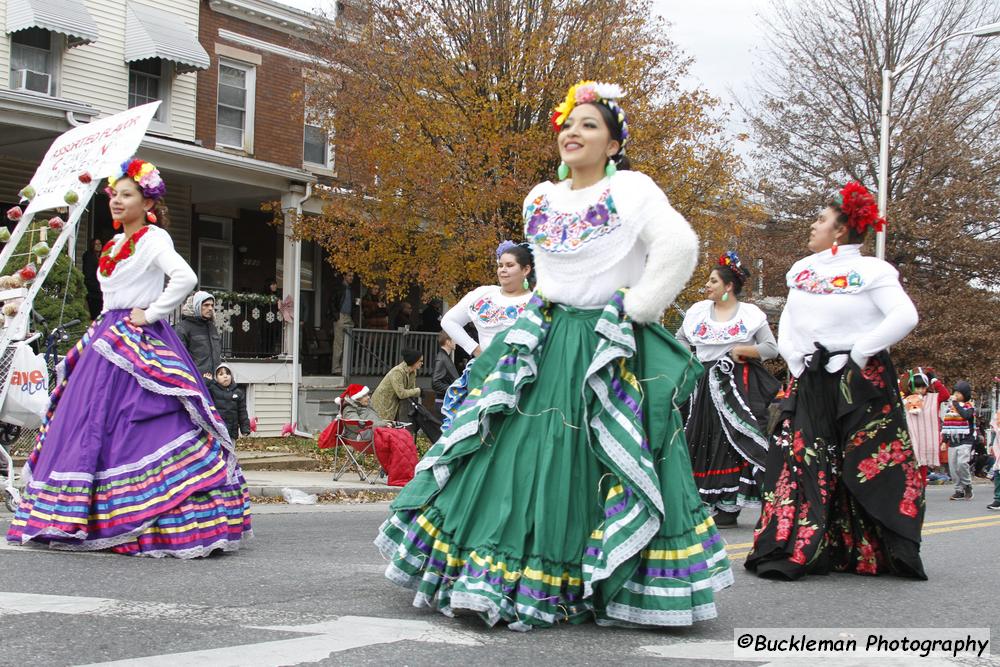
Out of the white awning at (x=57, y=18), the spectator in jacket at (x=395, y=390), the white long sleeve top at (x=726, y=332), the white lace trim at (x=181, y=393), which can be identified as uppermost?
the white awning at (x=57, y=18)

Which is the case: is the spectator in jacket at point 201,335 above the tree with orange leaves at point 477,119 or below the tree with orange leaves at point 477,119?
below

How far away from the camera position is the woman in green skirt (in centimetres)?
446

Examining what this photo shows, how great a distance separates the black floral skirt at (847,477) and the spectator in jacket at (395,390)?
8196 millimetres

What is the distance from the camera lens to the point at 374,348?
22.1m

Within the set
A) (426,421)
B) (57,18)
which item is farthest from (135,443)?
(57,18)

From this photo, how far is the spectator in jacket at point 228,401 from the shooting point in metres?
12.2

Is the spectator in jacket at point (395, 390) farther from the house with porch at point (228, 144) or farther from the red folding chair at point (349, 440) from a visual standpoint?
the house with porch at point (228, 144)

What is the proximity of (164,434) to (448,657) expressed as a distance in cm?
292

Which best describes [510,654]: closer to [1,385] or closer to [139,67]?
[1,385]

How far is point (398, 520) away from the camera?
480cm

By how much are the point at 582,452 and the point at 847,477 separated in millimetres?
2459

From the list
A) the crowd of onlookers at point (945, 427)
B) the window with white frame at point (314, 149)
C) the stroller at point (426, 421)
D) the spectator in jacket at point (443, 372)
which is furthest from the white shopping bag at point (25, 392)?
the window with white frame at point (314, 149)

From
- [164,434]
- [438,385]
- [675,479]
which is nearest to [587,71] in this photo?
[438,385]

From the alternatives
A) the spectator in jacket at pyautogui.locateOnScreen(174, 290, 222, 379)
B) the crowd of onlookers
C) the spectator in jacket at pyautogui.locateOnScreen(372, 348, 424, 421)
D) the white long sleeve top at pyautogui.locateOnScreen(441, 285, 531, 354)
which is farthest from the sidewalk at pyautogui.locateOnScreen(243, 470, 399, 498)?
the crowd of onlookers
